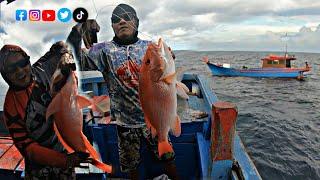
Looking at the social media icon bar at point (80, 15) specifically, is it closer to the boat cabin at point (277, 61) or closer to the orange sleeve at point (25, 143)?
the orange sleeve at point (25, 143)

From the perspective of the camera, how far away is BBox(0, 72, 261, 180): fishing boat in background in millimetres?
3779

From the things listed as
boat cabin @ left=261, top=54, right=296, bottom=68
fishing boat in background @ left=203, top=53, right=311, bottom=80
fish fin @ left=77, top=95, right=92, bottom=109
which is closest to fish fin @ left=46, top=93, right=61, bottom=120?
fish fin @ left=77, top=95, right=92, bottom=109

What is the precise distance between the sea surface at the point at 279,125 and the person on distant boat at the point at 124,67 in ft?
1.81

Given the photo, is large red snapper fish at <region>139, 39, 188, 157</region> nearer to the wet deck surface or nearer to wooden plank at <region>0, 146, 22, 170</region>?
the wet deck surface

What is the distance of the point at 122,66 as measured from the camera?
3500 mm

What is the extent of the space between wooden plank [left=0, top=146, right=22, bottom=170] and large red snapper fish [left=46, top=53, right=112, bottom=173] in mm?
2467

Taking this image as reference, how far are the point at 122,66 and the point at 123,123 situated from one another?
686mm

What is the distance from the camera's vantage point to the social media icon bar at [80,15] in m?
2.99

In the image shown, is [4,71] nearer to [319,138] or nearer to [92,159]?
[92,159]

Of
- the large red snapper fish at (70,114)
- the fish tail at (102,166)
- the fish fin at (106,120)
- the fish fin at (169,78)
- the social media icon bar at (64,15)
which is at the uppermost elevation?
the social media icon bar at (64,15)

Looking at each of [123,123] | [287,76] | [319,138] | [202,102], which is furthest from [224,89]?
[123,123]

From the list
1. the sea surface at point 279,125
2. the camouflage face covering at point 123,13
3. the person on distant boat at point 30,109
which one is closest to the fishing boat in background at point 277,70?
the sea surface at point 279,125

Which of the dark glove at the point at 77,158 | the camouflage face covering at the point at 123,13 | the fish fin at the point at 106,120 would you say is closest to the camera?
the dark glove at the point at 77,158

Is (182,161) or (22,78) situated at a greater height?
(22,78)
